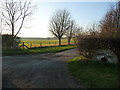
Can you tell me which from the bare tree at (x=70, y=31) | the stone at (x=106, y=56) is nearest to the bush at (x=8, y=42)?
the stone at (x=106, y=56)

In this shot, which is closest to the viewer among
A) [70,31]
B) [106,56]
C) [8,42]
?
[106,56]

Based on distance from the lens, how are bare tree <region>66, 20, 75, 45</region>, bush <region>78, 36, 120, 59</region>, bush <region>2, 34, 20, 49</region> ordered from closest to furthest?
bush <region>78, 36, 120, 59</region> < bush <region>2, 34, 20, 49</region> < bare tree <region>66, 20, 75, 45</region>

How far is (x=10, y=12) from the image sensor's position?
789 inches

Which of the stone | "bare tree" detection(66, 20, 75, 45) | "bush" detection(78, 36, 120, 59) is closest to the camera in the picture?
"bush" detection(78, 36, 120, 59)

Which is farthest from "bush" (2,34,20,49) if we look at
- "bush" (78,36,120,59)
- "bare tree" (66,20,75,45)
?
"bare tree" (66,20,75,45)

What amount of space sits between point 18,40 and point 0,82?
17.1 metres

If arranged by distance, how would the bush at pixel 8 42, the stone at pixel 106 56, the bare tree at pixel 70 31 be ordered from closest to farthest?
the stone at pixel 106 56
the bush at pixel 8 42
the bare tree at pixel 70 31

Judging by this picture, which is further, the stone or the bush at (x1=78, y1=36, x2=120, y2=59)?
the stone

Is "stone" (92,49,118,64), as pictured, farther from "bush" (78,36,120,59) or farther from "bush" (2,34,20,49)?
"bush" (2,34,20,49)

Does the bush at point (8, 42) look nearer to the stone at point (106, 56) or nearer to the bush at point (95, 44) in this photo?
the bush at point (95, 44)

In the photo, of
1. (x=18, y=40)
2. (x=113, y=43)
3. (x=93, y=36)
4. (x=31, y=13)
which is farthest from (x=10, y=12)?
(x=113, y=43)

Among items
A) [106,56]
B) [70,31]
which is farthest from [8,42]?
[70,31]

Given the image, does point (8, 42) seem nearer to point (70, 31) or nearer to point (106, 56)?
point (106, 56)

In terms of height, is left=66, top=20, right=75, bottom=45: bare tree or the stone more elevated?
left=66, top=20, right=75, bottom=45: bare tree
